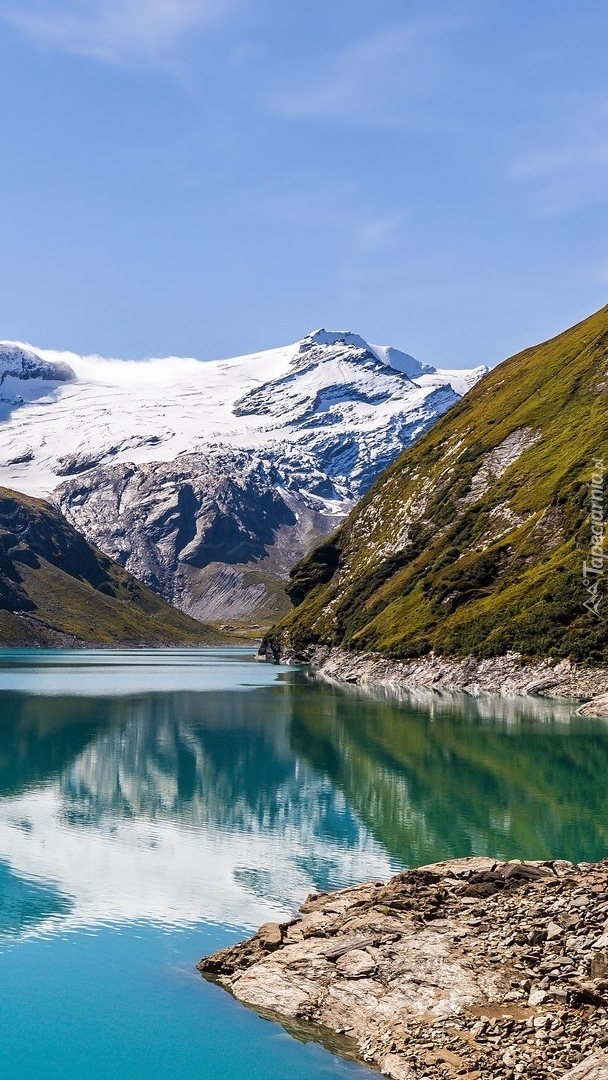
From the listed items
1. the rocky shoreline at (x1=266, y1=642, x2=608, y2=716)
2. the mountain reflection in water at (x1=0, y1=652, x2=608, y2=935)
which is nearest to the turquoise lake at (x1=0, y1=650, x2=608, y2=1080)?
the mountain reflection in water at (x1=0, y1=652, x2=608, y2=935)

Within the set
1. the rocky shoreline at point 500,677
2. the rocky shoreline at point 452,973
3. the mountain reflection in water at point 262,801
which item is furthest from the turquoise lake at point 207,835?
the rocky shoreline at point 500,677

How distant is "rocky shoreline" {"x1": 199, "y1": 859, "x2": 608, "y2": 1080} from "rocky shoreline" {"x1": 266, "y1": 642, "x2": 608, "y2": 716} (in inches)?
3203

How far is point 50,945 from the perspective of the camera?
36781 mm

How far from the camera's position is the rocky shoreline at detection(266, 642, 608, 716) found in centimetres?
12738

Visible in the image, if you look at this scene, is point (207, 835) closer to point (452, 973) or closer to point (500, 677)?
point (452, 973)

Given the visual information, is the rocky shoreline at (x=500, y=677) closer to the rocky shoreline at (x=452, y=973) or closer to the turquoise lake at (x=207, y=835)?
the turquoise lake at (x=207, y=835)

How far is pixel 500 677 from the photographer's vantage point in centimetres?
14575

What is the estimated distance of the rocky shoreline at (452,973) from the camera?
971 inches

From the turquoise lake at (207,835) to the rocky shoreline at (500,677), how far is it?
8.51 metres

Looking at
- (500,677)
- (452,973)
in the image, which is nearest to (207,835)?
(452,973)

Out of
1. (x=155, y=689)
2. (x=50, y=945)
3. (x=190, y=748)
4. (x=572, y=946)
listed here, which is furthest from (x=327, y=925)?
(x=155, y=689)

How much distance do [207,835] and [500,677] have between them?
3808 inches

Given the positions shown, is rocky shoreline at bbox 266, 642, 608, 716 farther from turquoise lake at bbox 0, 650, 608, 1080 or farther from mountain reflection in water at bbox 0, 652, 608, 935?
turquoise lake at bbox 0, 650, 608, 1080

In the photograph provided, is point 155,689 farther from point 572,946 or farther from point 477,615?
point 572,946
